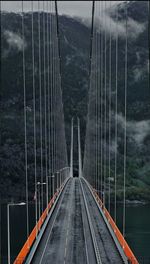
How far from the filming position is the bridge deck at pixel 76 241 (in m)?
39.0

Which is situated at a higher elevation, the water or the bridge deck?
the bridge deck

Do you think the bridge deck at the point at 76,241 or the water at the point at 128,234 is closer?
the bridge deck at the point at 76,241

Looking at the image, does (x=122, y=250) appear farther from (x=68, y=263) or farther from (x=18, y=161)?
(x=18, y=161)

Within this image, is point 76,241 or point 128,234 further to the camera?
point 128,234

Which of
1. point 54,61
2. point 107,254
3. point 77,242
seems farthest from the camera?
point 54,61

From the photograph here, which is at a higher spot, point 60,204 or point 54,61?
point 54,61

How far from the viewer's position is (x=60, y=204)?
84938 millimetres

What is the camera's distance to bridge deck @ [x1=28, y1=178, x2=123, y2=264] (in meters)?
39.0

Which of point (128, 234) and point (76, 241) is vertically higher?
point (76, 241)

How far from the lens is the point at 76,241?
4806 cm

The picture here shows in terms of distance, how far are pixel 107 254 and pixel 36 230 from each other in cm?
1007

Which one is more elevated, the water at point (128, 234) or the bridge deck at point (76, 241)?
the bridge deck at point (76, 241)

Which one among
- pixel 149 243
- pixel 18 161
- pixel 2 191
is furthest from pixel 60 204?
pixel 18 161

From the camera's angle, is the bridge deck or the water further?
the water
